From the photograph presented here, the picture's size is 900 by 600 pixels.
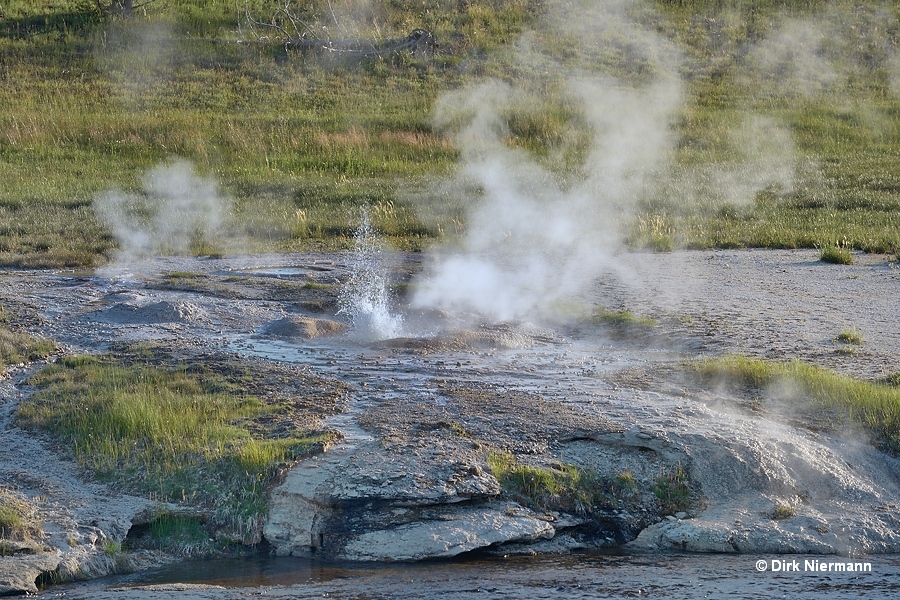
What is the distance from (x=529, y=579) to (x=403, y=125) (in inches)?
618

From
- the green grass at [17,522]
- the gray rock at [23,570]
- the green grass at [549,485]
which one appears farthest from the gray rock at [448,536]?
the green grass at [17,522]

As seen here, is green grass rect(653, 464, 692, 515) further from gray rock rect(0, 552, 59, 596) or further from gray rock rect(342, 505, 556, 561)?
gray rock rect(0, 552, 59, 596)

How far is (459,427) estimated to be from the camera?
728 cm

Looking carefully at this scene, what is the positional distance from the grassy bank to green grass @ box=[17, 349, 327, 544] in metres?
5.62

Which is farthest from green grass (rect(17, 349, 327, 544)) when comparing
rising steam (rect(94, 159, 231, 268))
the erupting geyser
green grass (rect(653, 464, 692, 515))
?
rising steam (rect(94, 159, 231, 268))

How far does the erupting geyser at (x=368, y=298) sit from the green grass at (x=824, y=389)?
2.94 m

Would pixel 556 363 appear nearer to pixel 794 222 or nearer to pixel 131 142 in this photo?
pixel 794 222

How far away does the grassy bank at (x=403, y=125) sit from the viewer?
16.1 meters

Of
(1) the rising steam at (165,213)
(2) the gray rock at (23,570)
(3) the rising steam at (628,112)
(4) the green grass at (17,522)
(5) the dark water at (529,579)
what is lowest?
(5) the dark water at (529,579)

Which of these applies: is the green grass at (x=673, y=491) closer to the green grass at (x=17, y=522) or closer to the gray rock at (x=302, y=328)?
the green grass at (x=17, y=522)

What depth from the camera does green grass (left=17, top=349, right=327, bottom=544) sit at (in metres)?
6.61

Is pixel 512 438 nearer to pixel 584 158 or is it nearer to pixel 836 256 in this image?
pixel 836 256

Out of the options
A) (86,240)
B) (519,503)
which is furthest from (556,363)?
(86,240)

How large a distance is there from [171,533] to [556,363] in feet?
12.3
